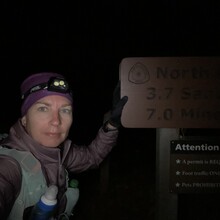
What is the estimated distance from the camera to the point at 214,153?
8.11ft

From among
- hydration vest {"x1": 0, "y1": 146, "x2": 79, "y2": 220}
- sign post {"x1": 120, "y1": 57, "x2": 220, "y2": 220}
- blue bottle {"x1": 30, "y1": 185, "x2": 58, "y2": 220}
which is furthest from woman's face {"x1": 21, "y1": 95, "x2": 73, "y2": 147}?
sign post {"x1": 120, "y1": 57, "x2": 220, "y2": 220}

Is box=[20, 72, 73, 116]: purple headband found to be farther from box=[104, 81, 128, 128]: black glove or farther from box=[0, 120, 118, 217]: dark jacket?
box=[104, 81, 128, 128]: black glove

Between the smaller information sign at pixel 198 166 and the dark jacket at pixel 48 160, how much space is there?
1.97ft

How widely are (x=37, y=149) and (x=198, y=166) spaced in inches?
50.8

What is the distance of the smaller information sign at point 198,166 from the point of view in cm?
247

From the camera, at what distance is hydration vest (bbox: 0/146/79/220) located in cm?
184

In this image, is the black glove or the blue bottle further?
the black glove

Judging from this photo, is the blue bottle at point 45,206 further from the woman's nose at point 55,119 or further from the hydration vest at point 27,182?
the woman's nose at point 55,119

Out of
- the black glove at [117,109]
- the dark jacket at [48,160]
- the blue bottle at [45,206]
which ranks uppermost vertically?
the black glove at [117,109]

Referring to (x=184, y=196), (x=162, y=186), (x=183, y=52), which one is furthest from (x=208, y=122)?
(x=183, y=52)

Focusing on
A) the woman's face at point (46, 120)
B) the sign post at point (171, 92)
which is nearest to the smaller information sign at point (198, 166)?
the sign post at point (171, 92)

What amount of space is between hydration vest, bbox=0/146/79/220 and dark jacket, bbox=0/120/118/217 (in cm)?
4

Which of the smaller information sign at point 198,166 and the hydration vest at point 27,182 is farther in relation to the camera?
the smaller information sign at point 198,166

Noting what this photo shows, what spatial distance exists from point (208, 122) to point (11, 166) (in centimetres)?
147
